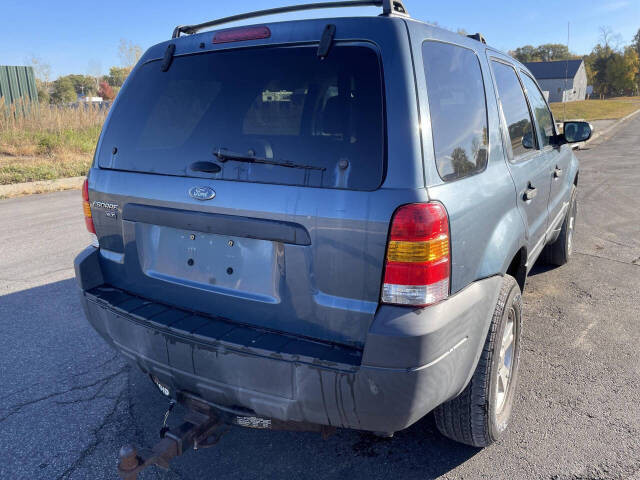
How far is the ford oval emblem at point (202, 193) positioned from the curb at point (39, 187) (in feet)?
33.0

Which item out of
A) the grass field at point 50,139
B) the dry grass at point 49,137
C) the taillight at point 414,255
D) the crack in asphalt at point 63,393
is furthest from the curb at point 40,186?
the taillight at point 414,255

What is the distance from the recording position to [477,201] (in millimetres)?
2242

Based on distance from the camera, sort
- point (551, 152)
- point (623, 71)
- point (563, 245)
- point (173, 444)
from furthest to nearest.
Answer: point (623, 71)
point (563, 245)
point (551, 152)
point (173, 444)

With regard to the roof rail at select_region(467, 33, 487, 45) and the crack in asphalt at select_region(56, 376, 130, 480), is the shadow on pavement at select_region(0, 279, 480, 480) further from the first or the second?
the roof rail at select_region(467, 33, 487, 45)

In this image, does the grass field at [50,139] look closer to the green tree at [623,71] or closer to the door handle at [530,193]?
the door handle at [530,193]

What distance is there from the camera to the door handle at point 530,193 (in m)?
3.03

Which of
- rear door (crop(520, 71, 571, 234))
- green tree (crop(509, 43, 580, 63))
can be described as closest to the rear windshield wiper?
rear door (crop(520, 71, 571, 234))

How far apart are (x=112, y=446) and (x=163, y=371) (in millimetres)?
706

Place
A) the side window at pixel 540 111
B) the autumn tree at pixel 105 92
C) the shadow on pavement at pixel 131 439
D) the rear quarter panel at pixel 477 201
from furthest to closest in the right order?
the autumn tree at pixel 105 92
the side window at pixel 540 111
the shadow on pavement at pixel 131 439
the rear quarter panel at pixel 477 201

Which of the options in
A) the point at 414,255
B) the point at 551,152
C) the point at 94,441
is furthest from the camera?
the point at 551,152

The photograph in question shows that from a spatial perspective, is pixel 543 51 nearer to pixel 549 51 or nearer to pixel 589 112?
pixel 549 51

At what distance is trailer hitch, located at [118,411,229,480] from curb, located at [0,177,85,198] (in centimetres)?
1011

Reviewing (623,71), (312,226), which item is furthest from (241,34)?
(623,71)

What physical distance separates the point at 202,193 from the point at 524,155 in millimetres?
2046
